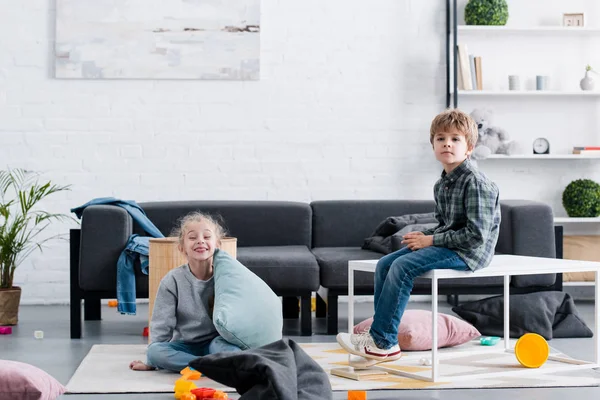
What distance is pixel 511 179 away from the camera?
18.4 ft

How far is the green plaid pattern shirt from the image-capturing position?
3117 mm

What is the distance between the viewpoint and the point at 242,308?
3.29m

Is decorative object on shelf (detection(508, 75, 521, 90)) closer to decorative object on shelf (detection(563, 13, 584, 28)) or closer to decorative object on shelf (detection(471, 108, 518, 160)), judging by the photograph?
decorative object on shelf (detection(471, 108, 518, 160))

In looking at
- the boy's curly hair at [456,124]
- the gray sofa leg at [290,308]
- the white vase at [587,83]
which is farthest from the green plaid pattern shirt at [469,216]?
the white vase at [587,83]

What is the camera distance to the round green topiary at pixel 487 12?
5.37 metres

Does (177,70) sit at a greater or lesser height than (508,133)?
greater

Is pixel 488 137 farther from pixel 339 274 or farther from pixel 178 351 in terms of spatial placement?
pixel 178 351

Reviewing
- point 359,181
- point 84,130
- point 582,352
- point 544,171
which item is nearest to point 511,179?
point 544,171

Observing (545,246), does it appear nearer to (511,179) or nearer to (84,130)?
(511,179)

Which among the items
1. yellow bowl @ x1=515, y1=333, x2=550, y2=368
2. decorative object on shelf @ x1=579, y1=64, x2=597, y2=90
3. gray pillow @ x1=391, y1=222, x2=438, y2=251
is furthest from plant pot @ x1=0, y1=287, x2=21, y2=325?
decorative object on shelf @ x1=579, y1=64, x2=597, y2=90

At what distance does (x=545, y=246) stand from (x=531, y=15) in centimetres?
178

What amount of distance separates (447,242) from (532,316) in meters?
1.14

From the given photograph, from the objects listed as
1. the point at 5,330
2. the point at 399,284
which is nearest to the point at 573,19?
the point at 399,284

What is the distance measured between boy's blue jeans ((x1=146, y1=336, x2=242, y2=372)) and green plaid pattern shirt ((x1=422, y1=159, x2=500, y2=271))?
2.78ft
